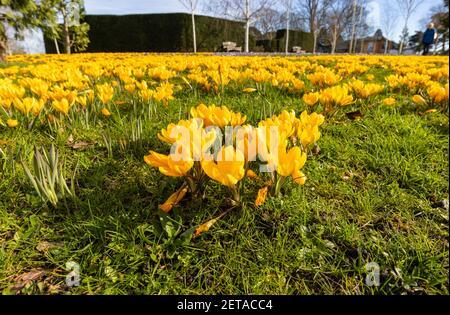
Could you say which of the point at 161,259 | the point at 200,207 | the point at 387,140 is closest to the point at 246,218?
the point at 200,207

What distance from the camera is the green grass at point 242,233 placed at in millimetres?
1056

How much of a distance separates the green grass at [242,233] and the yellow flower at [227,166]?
0.28m

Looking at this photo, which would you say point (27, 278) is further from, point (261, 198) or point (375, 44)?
point (375, 44)

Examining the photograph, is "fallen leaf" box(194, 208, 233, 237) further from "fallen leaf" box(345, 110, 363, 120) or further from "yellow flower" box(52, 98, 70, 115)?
"fallen leaf" box(345, 110, 363, 120)

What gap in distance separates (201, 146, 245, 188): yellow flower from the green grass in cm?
28

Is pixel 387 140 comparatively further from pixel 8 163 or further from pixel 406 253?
pixel 8 163

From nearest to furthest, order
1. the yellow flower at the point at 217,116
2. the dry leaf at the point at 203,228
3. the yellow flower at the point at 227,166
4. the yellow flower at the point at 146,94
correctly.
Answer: the yellow flower at the point at 227,166
the dry leaf at the point at 203,228
the yellow flower at the point at 217,116
the yellow flower at the point at 146,94

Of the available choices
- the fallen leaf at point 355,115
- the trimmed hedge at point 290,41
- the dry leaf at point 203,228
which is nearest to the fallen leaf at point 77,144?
the dry leaf at point 203,228

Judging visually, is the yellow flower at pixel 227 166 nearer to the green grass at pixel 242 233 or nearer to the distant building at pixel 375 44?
the green grass at pixel 242 233

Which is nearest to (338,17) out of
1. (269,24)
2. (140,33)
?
(269,24)

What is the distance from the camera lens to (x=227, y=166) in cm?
105

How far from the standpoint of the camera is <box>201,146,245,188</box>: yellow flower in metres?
1.04

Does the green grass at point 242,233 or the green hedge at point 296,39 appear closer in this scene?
the green grass at point 242,233

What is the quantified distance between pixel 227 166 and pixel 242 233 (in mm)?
357
